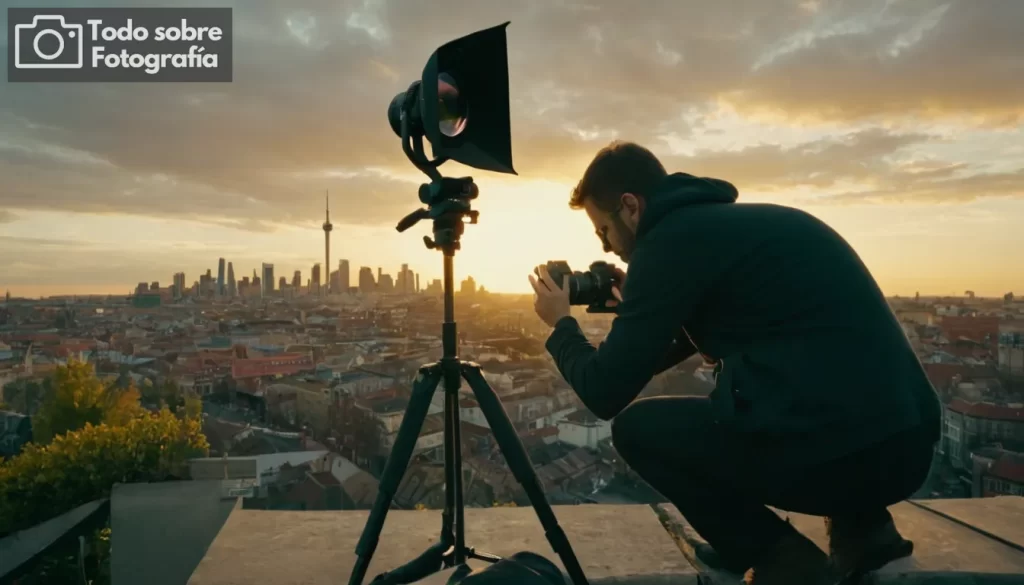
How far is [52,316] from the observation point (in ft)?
102

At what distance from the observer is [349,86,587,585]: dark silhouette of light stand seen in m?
1.35

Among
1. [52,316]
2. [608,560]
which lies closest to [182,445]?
[608,560]

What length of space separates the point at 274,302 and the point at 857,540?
34.5 meters

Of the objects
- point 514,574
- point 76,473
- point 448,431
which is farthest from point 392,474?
point 76,473

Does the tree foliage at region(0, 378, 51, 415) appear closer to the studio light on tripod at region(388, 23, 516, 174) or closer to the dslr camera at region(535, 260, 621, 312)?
the studio light on tripod at region(388, 23, 516, 174)

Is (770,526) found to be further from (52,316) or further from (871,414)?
(52,316)

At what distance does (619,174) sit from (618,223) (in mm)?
106

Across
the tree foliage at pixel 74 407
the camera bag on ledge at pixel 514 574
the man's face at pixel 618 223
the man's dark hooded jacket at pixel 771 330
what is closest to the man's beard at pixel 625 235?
the man's face at pixel 618 223

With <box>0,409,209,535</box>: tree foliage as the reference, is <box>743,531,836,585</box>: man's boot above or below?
above

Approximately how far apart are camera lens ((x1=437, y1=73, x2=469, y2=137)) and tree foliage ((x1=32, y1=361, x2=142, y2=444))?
15803mm

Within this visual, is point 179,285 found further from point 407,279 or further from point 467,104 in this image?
point 467,104

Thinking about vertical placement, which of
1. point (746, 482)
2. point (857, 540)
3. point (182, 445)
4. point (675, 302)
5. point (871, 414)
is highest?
point (675, 302)

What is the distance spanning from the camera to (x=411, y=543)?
186 centimetres

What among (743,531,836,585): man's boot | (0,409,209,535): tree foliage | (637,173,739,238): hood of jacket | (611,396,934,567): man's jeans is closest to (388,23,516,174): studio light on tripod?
(637,173,739,238): hood of jacket
